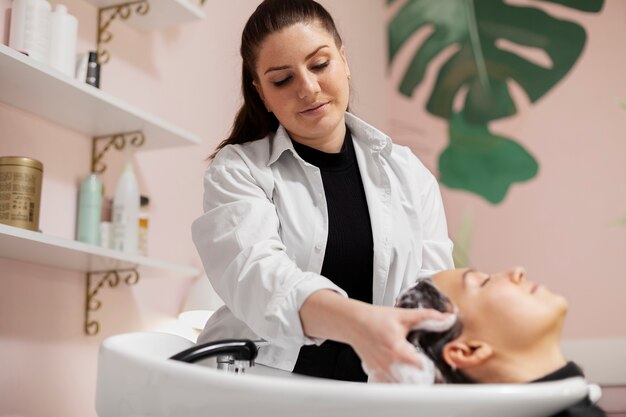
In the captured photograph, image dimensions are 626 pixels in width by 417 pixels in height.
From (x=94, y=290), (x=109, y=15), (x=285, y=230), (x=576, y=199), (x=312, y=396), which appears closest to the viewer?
(x=312, y=396)

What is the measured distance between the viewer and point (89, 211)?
83.7 inches

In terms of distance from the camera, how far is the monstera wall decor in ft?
11.7

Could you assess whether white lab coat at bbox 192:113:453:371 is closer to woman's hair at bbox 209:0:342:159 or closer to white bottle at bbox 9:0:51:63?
woman's hair at bbox 209:0:342:159

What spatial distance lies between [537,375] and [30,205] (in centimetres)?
127

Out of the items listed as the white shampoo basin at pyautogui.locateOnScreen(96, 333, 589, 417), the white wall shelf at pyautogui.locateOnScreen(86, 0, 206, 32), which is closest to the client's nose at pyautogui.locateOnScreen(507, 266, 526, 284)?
the white shampoo basin at pyautogui.locateOnScreen(96, 333, 589, 417)

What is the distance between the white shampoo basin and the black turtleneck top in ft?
1.60

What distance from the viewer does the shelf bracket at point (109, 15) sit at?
89.8 inches

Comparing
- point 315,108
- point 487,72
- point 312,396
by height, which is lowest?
point 312,396

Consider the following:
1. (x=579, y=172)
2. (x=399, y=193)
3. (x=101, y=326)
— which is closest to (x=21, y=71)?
(x=101, y=326)

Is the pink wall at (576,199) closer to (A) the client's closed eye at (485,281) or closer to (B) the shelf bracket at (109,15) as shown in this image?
(B) the shelf bracket at (109,15)

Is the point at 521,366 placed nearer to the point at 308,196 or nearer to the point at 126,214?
the point at 308,196

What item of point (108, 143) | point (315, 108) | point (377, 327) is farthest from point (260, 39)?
point (108, 143)

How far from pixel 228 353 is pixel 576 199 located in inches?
98.9

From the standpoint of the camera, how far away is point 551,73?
3.57 metres
